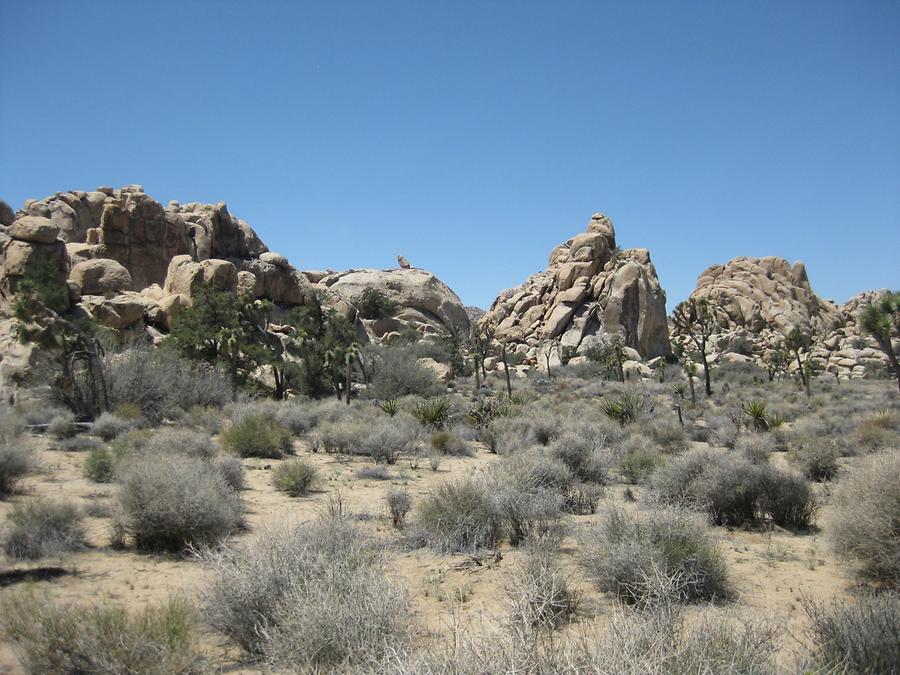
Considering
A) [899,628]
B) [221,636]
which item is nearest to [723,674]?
[899,628]

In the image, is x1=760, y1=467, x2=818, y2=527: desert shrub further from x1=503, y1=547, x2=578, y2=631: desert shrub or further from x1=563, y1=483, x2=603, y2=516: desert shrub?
x1=503, y1=547, x2=578, y2=631: desert shrub

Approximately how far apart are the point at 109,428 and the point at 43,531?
11809 mm

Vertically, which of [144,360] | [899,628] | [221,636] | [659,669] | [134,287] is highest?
[134,287]

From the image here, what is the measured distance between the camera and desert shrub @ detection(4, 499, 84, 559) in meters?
7.58

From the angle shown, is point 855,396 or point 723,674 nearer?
point 723,674

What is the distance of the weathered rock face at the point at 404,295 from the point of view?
69.1m

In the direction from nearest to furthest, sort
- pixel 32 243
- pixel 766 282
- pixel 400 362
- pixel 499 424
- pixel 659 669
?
1. pixel 659 669
2. pixel 499 424
3. pixel 32 243
4. pixel 400 362
5. pixel 766 282

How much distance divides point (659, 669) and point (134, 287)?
4933 centimetres

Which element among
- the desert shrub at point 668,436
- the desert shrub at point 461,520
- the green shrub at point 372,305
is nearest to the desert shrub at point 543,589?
the desert shrub at point 461,520

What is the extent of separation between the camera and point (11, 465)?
10.9 metres

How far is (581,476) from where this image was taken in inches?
507

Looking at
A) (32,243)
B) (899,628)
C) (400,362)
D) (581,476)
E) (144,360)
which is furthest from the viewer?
(400,362)

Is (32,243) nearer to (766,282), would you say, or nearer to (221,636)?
(221,636)

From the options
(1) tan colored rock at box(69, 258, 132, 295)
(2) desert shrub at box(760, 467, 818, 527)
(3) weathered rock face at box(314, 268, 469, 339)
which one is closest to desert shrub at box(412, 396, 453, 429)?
(2) desert shrub at box(760, 467, 818, 527)
